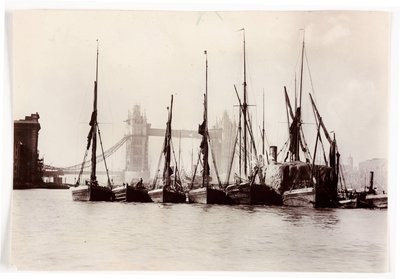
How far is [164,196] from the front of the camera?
97.3 inches

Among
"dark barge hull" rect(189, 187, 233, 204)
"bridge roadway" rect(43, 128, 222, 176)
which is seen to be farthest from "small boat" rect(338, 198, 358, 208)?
"bridge roadway" rect(43, 128, 222, 176)

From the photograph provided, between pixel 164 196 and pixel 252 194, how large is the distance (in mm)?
314

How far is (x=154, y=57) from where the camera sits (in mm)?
2459

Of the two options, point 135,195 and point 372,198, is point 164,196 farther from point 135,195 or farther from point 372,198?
point 372,198

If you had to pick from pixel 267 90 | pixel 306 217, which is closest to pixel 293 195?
pixel 306 217

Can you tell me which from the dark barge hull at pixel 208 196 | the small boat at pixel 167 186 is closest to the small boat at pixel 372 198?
the dark barge hull at pixel 208 196

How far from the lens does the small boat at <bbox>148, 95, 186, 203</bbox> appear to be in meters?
2.45

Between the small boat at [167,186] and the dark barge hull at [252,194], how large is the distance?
18 centimetres

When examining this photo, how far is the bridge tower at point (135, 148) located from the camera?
8.05 feet

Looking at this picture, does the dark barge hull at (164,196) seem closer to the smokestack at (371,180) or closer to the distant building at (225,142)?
the distant building at (225,142)

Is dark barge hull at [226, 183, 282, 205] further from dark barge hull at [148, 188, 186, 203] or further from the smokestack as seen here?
the smokestack

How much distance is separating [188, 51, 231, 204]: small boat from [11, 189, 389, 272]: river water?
0.04m

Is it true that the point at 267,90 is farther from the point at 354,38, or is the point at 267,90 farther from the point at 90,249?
the point at 90,249

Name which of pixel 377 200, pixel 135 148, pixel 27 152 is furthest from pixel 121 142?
pixel 377 200
